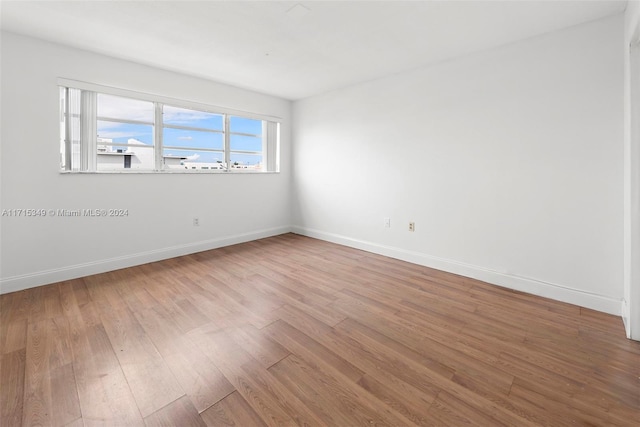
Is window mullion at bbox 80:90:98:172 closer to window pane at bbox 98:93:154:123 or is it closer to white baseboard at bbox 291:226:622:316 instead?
window pane at bbox 98:93:154:123

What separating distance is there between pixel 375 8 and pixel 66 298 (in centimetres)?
386

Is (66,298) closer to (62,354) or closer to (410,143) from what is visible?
(62,354)

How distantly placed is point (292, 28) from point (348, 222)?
111 inches

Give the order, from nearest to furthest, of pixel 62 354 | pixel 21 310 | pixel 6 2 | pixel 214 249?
pixel 62 354
pixel 6 2
pixel 21 310
pixel 214 249

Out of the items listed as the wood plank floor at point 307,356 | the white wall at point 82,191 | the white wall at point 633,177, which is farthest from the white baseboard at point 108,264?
the white wall at point 633,177

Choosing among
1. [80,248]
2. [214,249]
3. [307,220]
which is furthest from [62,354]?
[307,220]

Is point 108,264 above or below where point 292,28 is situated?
below

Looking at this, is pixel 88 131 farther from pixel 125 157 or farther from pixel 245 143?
pixel 245 143

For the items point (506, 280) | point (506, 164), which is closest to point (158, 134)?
point (506, 164)

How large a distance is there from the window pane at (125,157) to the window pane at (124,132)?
3.7 inches

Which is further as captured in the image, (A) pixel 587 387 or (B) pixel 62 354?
(B) pixel 62 354

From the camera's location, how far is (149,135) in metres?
3.75

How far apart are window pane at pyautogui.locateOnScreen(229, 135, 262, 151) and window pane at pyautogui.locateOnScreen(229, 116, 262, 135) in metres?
0.10

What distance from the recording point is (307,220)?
5.27 m
